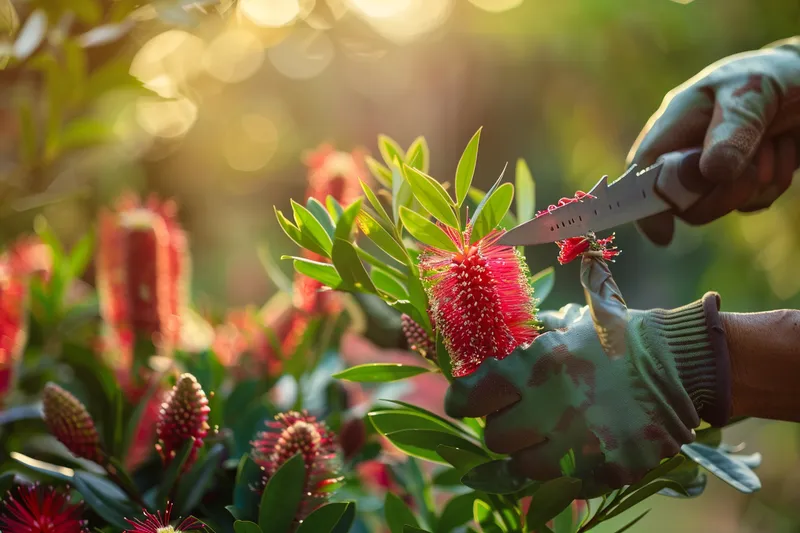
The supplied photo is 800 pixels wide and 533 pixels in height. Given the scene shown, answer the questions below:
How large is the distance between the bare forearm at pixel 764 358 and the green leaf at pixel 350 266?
20cm

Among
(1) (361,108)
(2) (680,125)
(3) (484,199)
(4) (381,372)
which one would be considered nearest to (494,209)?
(3) (484,199)

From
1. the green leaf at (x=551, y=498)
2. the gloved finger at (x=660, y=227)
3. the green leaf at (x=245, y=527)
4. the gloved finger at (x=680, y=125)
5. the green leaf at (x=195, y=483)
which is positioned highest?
the gloved finger at (x=680, y=125)

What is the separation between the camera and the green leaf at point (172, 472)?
0.38 m

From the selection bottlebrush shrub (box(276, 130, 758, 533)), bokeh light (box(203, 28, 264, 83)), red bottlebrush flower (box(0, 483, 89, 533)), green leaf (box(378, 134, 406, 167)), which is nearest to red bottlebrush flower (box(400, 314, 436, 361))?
bottlebrush shrub (box(276, 130, 758, 533))

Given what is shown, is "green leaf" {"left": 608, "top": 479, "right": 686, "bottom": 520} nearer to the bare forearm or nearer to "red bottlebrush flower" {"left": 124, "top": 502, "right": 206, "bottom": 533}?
the bare forearm

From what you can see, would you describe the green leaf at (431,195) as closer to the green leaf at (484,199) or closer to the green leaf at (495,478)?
the green leaf at (484,199)

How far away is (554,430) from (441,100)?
4.07m

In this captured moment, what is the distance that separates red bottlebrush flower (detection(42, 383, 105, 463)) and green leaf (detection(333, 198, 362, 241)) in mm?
204

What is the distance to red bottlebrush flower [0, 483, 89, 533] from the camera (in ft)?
1.20

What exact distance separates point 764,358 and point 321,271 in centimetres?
25

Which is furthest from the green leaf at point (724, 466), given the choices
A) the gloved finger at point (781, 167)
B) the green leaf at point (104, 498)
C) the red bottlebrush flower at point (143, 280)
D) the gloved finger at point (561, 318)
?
the red bottlebrush flower at point (143, 280)

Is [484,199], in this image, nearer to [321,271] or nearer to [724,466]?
[321,271]

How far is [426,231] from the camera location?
0.34m

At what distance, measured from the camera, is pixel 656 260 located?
3.24m
